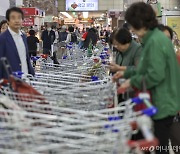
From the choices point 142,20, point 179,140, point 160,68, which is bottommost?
point 179,140

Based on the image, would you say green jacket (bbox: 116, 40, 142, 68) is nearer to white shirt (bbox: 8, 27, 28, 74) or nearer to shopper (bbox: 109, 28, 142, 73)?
shopper (bbox: 109, 28, 142, 73)

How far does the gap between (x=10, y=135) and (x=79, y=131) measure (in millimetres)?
393

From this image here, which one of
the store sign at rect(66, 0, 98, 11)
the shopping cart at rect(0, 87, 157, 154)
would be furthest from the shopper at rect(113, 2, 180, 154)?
the store sign at rect(66, 0, 98, 11)

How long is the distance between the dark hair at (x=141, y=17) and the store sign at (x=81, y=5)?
28218 millimetres

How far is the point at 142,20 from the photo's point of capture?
2.40 metres

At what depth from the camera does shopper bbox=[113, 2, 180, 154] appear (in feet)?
7.56

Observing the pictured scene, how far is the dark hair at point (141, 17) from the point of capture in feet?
7.84

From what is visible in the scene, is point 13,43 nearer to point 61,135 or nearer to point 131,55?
point 131,55

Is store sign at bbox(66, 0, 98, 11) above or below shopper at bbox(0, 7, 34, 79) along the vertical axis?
above

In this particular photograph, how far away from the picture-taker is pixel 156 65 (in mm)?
2283

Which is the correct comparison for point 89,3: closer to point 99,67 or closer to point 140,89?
point 99,67

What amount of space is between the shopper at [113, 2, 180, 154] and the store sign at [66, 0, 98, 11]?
28234 millimetres

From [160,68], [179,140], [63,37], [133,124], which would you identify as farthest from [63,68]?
[63,37]

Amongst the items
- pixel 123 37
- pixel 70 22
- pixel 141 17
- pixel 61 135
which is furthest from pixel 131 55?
pixel 70 22
